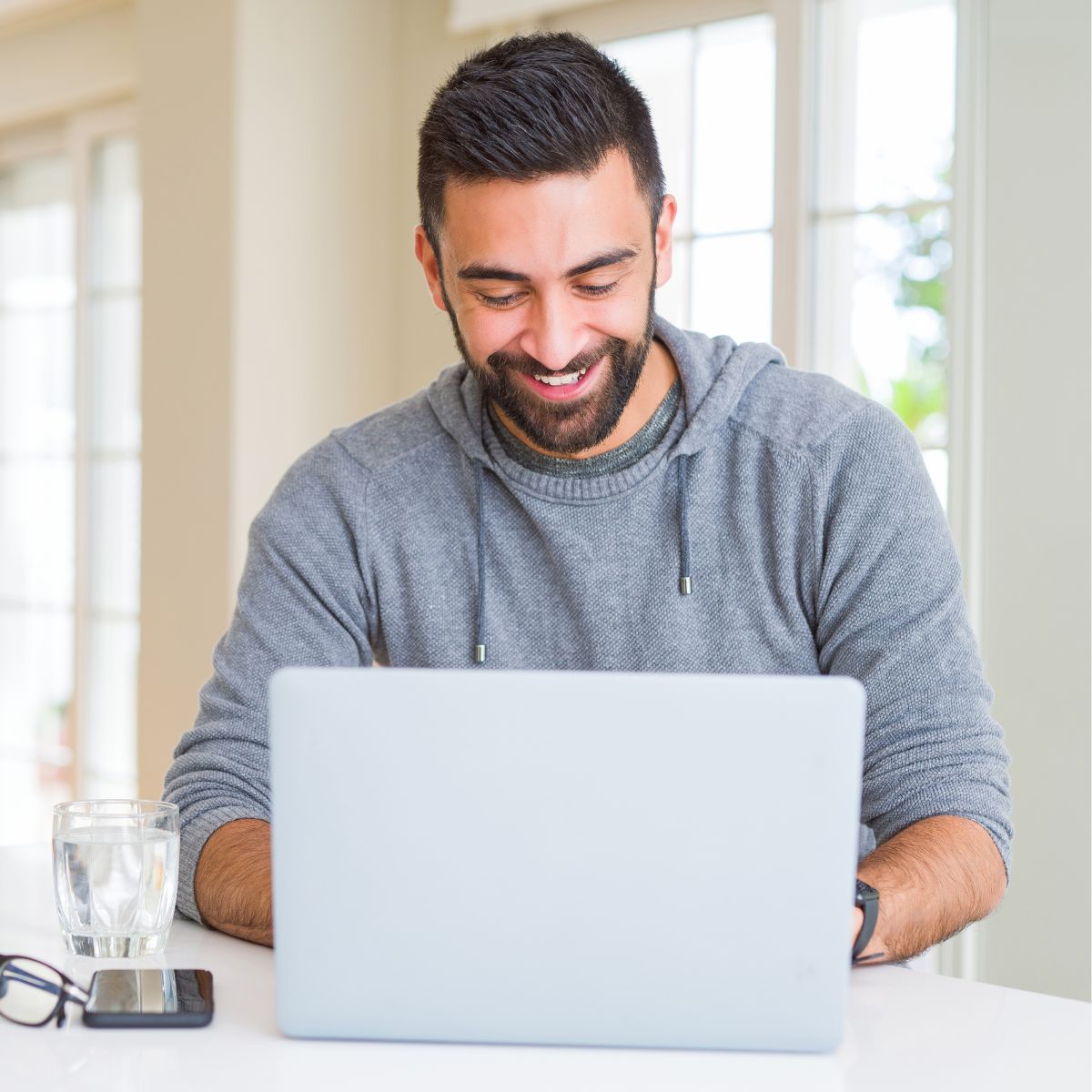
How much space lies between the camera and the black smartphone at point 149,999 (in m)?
0.89

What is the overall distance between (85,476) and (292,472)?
8.37ft

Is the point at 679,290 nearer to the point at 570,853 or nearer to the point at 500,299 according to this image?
the point at 500,299

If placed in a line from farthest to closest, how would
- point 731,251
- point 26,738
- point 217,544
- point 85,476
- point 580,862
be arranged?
point 26,738 < point 85,476 < point 217,544 < point 731,251 < point 580,862

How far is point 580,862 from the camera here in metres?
0.82

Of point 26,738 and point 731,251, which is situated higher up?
point 731,251

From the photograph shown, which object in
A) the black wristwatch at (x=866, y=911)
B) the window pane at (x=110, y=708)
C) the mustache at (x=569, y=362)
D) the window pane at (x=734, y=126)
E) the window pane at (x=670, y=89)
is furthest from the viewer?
the window pane at (x=110, y=708)

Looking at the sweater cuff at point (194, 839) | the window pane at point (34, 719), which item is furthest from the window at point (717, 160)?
the window pane at point (34, 719)

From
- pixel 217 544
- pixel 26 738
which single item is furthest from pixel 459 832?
pixel 26 738

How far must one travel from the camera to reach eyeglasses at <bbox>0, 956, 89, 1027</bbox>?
90cm

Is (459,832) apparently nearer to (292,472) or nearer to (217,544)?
(292,472)

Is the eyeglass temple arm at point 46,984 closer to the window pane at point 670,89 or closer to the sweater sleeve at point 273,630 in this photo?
the sweater sleeve at point 273,630

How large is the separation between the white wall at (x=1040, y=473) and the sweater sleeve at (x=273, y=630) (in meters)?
1.19

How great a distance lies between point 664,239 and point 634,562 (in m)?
0.36

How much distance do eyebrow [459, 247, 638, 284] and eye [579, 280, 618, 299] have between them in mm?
19
